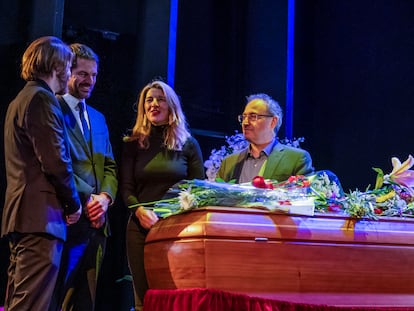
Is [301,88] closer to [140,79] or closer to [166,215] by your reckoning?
[140,79]

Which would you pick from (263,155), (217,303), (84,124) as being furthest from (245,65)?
(217,303)

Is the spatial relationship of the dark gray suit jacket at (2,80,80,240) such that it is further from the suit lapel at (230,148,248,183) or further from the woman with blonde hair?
the suit lapel at (230,148,248,183)

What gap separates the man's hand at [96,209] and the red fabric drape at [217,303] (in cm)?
64

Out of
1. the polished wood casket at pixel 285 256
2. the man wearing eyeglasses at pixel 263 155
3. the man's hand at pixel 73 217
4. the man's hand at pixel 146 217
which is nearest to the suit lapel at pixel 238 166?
the man wearing eyeglasses at pixel 263 155

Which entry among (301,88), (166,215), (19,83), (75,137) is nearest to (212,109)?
(301,88)

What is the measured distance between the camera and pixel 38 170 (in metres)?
2.36

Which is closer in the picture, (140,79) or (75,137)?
(75,137)

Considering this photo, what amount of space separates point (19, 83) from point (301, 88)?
8.49ft

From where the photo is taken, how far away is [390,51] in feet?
15.4

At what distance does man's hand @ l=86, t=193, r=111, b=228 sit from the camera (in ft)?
8.68

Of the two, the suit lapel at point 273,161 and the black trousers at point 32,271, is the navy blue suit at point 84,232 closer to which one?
the black trousers at point 32,271

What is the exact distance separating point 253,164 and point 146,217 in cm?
79

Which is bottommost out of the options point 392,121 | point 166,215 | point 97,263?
point 97,263

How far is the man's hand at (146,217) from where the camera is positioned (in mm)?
2705
